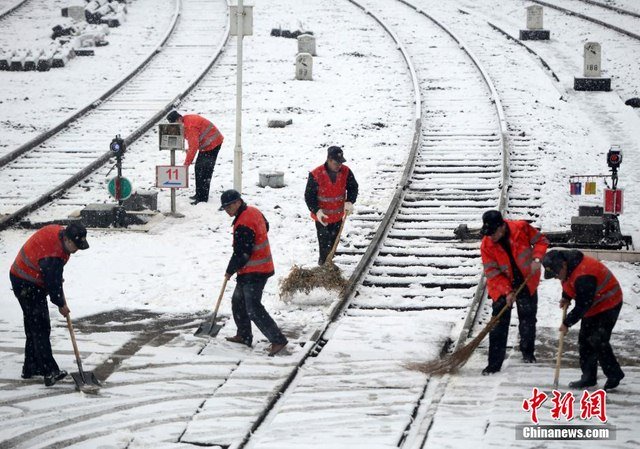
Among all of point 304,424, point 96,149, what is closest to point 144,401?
point 304,424

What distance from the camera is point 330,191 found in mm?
14148

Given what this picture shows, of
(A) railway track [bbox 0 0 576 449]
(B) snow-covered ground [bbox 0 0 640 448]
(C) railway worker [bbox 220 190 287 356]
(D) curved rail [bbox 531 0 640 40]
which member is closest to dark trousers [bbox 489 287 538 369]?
(B) snow-covered ground [bbox 0 0 640 448]

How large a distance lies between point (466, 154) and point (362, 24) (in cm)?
1611

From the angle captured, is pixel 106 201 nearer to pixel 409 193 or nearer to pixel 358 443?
pixel 409 193

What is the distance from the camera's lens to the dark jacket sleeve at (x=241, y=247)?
452 inches

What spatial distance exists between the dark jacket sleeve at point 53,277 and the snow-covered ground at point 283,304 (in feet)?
2.90

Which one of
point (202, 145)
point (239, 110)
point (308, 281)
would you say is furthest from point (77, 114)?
point (308, 281)

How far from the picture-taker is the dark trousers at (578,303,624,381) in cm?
1020

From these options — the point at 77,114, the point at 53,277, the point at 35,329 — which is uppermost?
the point at 77,114

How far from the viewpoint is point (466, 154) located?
65.1 ft

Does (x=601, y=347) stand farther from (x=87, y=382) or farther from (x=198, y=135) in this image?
(x=198, y=135)

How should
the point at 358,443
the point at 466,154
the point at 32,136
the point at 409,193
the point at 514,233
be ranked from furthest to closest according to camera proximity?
the point at 32,136, the point at 466,154, the point at 409,193, the point at 514,233, the point at 358,443

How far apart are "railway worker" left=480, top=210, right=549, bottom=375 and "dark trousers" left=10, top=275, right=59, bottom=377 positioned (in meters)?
4.24

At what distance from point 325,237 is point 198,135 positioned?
4142 millimetres
